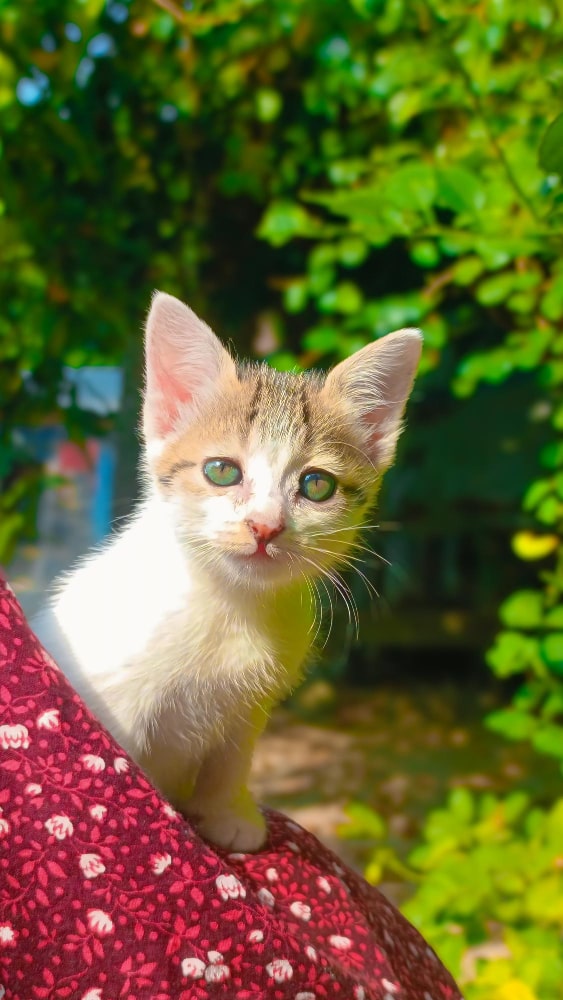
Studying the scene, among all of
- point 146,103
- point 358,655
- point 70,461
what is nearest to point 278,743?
point 358,655

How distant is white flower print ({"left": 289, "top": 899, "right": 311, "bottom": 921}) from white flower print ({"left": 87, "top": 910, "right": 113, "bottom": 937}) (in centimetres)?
15

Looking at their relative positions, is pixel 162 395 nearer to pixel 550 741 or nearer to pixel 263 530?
pixel 263 530

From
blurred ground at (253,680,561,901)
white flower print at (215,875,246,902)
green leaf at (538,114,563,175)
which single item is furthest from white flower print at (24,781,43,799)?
blurred ground at (253,680,561,901)

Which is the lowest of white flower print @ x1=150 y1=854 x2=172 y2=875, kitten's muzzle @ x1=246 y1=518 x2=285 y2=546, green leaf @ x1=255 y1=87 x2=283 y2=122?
white flower print @ x1=150 y1=854 x2=172 y2=875

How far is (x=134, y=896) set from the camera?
0.48 metres

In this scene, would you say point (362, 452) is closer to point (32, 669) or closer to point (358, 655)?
point (32, 669)

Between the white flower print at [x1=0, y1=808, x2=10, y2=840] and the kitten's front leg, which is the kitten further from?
the white flower print at [x1=0, y1=808, x2=10, y2=840]

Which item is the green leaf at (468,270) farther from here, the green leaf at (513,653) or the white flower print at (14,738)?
the white flower print at (14,738)

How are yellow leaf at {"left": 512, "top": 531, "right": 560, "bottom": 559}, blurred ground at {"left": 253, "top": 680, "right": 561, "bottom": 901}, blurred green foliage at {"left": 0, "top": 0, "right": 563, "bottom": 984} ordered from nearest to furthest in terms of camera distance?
blurred green foliage at {"left": 0, "top": 0, "right": 563, "bottom": 984} → yellow leaf at {"left": 512, "top": 531, "right": 560, "bottom": 559} → blurred ground at {"left": 253, "top": 680, "right": 561, "bottom": 901}

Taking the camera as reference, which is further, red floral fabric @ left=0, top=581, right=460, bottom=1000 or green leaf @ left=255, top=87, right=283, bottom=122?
green leaf @ left=255, top=87, right=283, bottom=122

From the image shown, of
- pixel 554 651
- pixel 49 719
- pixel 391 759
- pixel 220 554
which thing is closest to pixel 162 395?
pixel 220 554

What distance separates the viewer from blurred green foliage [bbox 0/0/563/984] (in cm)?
94

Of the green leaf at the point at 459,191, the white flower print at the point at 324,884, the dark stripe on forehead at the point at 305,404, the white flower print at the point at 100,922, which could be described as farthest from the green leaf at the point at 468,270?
the white flower print at the point at 100,922

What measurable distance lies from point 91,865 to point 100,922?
3cm
